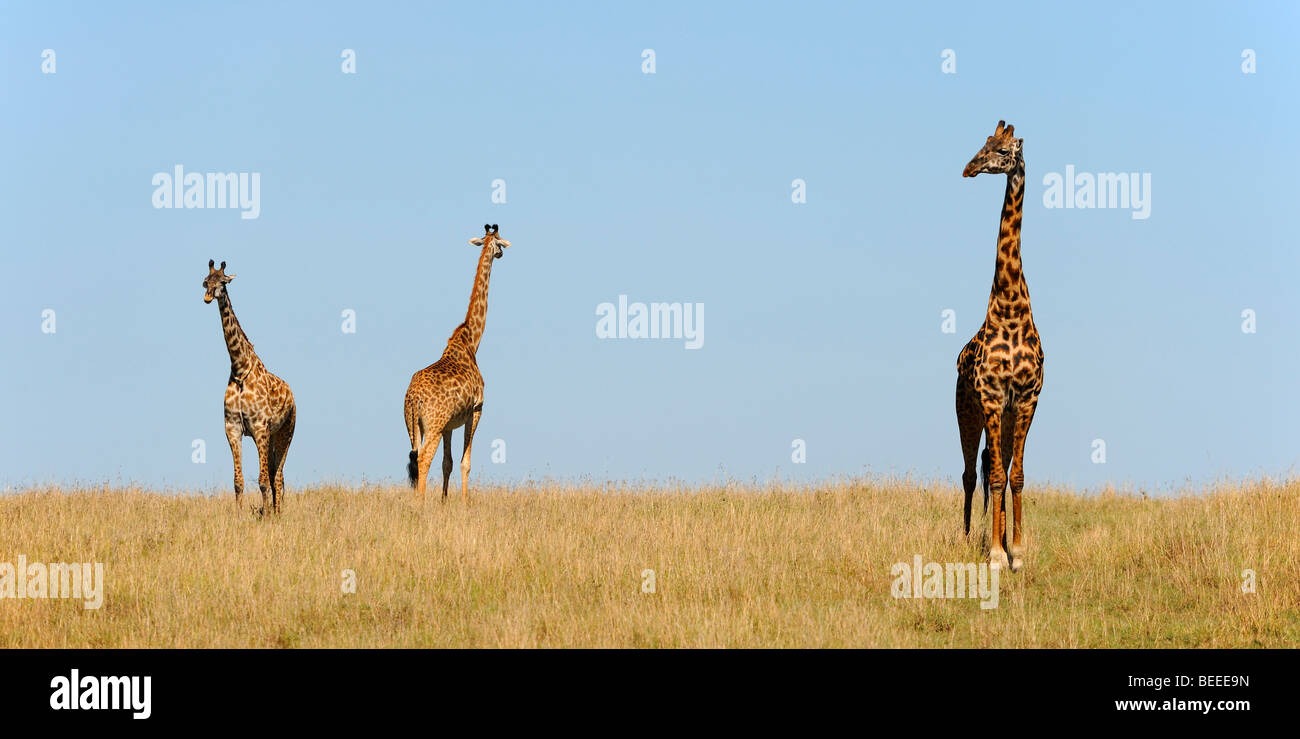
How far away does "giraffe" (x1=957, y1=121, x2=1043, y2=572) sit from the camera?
14.6 metres

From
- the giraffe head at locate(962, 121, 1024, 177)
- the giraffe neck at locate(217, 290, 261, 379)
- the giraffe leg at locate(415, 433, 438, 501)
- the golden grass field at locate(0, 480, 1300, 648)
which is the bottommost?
the golden grass field at locate(0, 480, 1300, 648)

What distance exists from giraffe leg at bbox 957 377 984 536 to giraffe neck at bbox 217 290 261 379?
9644 mm

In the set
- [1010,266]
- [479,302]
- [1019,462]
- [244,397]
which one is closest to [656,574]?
[1019,462]

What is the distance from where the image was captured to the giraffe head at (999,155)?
14.6 m

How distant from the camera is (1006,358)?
1455 centimetres

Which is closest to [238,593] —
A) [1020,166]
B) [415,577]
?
[415,577]

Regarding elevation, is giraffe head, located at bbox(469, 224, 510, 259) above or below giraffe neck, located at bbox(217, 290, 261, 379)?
above

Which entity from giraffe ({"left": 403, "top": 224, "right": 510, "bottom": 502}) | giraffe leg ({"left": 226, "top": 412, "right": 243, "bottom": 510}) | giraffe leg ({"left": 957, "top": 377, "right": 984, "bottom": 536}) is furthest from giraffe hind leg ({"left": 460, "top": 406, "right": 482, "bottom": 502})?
giraffe leg ({"left": 957, "top": 377, "right": 984, "bottom": 536})

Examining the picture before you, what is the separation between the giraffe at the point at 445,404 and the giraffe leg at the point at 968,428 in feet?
23.4

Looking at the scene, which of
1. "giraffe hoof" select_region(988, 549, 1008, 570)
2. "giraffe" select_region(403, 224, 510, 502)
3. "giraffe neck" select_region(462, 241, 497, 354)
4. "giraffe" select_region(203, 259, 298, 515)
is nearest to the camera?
"giraffe hoof" select_region(988, 549, 1008, 570)

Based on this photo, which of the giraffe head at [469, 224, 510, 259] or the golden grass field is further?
the giraffe head at [469, 224, 510, 259]

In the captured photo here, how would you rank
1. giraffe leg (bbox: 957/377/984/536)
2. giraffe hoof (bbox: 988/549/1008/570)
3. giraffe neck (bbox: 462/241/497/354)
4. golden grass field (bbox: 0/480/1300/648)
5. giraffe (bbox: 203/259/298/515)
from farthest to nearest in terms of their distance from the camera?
1. giraffe neck (bbox: 462/241/497/354)
2. giraffe (bbox: 203/259/298/515)
3. giraffe leg (bbox: 957/377/984/536)
4. giraffe hoof (bbox: 988/549/1008/570)
5. golden grass field (bbox: 0/480/1300/648)

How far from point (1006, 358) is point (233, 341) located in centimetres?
1035

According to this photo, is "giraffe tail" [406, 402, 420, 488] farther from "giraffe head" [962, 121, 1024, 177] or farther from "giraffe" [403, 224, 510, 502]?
"giraffe head" [962, 121, 1024, 177]
